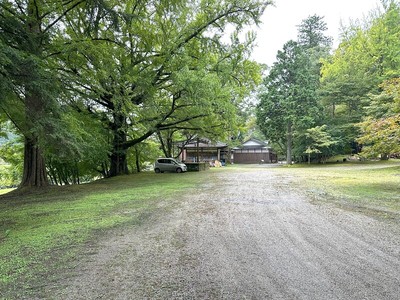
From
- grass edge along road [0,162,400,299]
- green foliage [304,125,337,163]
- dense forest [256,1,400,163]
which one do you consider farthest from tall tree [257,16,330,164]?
grass edge along road [0,162,400,299]

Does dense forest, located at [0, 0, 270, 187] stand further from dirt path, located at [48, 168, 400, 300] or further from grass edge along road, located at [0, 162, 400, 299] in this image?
dirt path, located at [48, 168, 400, 300]

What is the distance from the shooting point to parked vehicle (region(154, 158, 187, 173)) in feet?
66.6

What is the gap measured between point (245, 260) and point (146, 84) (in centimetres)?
956

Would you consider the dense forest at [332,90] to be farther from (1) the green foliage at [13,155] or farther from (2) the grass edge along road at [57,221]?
(1) the green foliage at [13,155]

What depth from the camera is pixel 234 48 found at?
43.2ft

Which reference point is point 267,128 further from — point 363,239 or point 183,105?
point 363,239

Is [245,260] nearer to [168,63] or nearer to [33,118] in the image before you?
[33,118]

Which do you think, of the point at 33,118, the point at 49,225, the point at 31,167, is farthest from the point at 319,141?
the point at 49,225

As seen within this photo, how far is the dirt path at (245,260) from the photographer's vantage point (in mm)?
2418

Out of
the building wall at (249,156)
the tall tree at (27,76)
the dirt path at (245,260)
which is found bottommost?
the dirt path at (245,260)

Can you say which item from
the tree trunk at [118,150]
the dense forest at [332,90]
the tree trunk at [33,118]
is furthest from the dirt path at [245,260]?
the dense forest at [332,90]

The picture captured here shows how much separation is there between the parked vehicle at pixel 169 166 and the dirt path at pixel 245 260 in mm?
15150

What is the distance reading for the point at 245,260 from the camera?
307 centimetres

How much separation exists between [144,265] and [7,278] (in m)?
1.42
